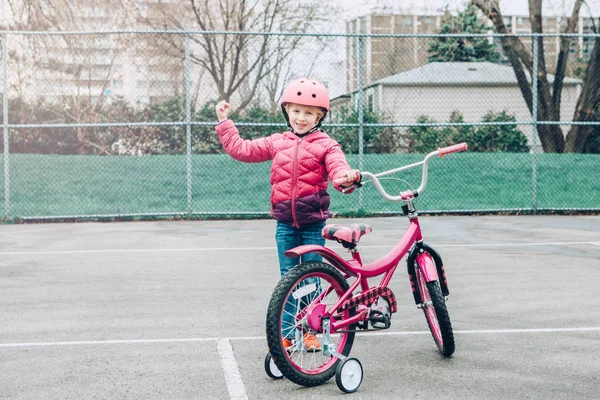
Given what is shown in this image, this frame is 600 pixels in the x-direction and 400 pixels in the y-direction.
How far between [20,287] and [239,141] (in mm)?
3406

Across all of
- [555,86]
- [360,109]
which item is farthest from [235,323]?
[555,86]

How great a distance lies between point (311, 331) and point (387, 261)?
0.64m

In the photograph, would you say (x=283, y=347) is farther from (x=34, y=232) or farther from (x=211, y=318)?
(x=34, y=232)

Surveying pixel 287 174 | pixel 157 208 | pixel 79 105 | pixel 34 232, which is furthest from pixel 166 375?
pixel 79 105

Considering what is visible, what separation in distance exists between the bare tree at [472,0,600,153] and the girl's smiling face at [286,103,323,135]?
16.2 meters

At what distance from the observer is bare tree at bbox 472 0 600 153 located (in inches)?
809

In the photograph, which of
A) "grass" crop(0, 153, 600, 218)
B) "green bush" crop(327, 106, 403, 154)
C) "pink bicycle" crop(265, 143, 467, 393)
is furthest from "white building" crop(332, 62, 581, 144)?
"pink bicycle" crop(265, 143, 467, 393)

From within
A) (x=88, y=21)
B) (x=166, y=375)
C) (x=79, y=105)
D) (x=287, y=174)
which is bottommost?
(x=166, y=375)

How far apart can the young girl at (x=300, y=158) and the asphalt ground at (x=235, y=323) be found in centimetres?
68

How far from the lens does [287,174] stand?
5055mm

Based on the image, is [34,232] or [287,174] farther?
[34,232]

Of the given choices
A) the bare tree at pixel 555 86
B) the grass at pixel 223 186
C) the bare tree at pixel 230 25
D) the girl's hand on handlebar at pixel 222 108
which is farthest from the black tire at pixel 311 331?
the bare tree at pixel 555 86

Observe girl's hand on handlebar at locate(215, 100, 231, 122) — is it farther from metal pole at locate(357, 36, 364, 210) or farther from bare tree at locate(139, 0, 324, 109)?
bare tree at locate(139, 0, 324, 109)

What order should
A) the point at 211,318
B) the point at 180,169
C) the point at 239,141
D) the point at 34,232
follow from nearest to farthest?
the point at 239,141
the point at 211,318
the point at 34,232
the point at 180,169
